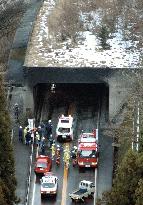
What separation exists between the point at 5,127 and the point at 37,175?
6161 millimetres

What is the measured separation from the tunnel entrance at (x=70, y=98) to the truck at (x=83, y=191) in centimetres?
1013

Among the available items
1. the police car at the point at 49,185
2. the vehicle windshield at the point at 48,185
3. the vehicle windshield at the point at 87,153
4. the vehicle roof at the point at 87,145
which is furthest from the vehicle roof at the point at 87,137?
the vehicle windshield at the point at 48,185

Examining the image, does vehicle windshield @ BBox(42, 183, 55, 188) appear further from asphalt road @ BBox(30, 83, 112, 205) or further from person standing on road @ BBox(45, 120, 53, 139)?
person standing on road @ BBox(45, 120, 53, 139)

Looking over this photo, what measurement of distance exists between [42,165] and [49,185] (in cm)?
266

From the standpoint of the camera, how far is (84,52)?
59500 millimetres

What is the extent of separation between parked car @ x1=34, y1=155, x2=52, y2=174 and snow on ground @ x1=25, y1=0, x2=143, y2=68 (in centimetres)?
909

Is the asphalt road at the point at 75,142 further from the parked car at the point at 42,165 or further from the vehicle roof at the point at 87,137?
the vehicle roof at the point at 87,137

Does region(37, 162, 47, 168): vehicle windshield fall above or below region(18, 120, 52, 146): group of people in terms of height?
below

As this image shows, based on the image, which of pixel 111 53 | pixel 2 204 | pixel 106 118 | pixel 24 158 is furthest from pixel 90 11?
pixel 2 204

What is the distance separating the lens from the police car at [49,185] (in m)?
47.3

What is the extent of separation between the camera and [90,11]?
218 ft

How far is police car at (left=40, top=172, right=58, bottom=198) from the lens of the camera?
47.3 meters

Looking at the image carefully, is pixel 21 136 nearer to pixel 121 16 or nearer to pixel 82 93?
pixel 82 93

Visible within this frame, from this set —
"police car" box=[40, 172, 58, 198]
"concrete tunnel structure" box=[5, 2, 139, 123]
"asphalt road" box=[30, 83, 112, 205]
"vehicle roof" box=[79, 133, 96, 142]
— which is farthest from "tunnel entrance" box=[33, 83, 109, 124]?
"police car" box=[40, 172, 58, 198]
